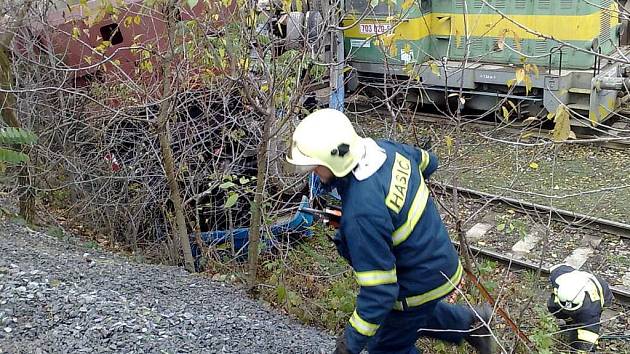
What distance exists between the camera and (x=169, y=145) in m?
6.26

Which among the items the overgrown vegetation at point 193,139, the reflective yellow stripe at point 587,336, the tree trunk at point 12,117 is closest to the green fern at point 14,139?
the overgrown vegetation at point 193,139

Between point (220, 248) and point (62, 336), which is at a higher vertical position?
point (62, 336)

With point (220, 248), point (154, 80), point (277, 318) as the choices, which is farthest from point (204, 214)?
point (277, 318)

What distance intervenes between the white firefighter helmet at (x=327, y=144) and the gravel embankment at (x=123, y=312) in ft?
5.64

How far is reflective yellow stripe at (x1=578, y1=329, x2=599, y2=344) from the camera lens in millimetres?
4996

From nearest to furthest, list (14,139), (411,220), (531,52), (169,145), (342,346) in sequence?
(411,220) → (342,346) → (14,139) → (169,145) → (531,52)

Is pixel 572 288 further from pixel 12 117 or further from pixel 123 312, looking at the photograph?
pixel 12 117

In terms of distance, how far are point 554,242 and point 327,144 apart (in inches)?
211

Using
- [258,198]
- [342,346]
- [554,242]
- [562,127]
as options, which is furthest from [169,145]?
[554,242]

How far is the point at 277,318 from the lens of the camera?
5.62 metres

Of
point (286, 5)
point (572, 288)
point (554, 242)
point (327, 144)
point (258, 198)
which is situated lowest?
point (554, 242)

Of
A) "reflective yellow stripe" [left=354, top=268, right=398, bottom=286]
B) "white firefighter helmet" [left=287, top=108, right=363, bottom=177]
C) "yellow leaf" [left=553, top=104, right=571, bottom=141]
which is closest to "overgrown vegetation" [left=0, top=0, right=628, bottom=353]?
"white firefighter helmet" [left=287, top=108, right=363, bottom=177]

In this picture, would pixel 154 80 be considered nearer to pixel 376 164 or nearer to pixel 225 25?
pixel 225 25

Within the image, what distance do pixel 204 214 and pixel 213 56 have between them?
2797 mm
